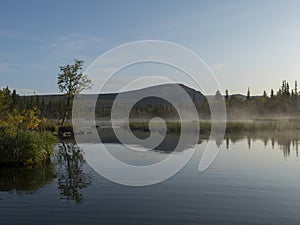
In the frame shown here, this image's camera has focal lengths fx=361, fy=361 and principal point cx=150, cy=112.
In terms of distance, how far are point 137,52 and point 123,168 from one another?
6.31m

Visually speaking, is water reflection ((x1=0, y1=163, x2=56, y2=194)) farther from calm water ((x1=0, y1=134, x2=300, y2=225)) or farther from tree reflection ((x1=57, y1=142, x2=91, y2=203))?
tree reflection ((x1=57, y1=142, x2=91, y2=203))

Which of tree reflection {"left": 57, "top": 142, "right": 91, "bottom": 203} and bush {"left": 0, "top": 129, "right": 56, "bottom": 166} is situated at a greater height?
bush {"left": 0, "top": 129, "right": 56, "bottom": 166}

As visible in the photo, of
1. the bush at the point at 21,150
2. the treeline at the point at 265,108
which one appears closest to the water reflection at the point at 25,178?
the bush at the point at 21,150

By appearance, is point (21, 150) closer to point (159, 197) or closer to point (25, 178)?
point (25, 178)

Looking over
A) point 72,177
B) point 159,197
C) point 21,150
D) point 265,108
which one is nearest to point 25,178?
point 72,177

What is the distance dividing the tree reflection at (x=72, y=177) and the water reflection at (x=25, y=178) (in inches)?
24.6

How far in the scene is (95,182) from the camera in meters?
15.9

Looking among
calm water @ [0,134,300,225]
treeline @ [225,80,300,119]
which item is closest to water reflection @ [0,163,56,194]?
calm water @ [0,134,300,225]

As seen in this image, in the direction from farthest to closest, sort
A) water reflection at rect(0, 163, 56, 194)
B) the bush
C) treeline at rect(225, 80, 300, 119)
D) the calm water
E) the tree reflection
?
treeline at rect(225, 80, 300, 119) < the bush < water reflection at rect(0, 163, 56, 194) < the tree reflection < the calm water

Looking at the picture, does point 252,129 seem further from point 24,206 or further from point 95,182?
point 24,206

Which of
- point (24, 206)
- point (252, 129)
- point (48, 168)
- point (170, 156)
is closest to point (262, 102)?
point (252, 129)

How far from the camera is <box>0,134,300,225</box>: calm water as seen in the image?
416 inches

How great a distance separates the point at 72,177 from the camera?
16969 millimetres

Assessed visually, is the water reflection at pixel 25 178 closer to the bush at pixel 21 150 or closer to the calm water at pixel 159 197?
the calm water at pixel 159 197
